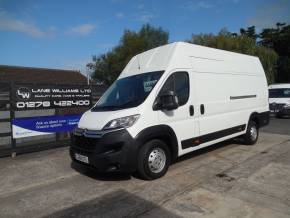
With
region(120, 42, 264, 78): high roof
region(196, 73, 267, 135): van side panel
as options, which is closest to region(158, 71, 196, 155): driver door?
region(120, 42, 264, 78): high roof

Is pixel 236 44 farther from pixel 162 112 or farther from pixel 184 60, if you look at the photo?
pixel 162 112

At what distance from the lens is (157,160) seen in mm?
6035

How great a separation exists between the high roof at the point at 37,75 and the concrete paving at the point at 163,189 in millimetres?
31987

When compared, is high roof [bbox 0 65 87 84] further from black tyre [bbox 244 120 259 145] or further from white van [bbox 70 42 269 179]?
white van [bbox 70 42 269 179]

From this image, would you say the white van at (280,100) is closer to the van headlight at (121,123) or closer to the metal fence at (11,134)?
the metal fence at (11,134)

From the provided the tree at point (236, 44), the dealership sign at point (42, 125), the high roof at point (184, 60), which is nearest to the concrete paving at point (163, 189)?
the dealership sign at point (42, 125)

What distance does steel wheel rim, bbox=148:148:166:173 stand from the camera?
593 centimetres

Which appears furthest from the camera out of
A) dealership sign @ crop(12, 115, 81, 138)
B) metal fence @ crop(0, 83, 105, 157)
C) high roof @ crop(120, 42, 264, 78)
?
dealership sign @ crop(12, 115, 81, 138)

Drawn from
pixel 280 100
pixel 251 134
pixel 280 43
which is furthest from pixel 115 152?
pixel 280 43

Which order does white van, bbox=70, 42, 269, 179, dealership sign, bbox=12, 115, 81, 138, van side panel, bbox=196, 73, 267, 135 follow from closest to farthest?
white van, bbox=70, 42, 269, 179, van side panel, bbox=196, 73, 267, 135, dealership sign, bbox=12, 115, 81, 138

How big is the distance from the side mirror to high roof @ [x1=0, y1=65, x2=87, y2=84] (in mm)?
32999

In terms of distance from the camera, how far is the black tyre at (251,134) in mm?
9062

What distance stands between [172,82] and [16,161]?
466cm

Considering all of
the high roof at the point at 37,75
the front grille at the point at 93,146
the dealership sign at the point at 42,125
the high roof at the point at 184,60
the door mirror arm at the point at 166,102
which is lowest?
the front grille at the point at 93,146
